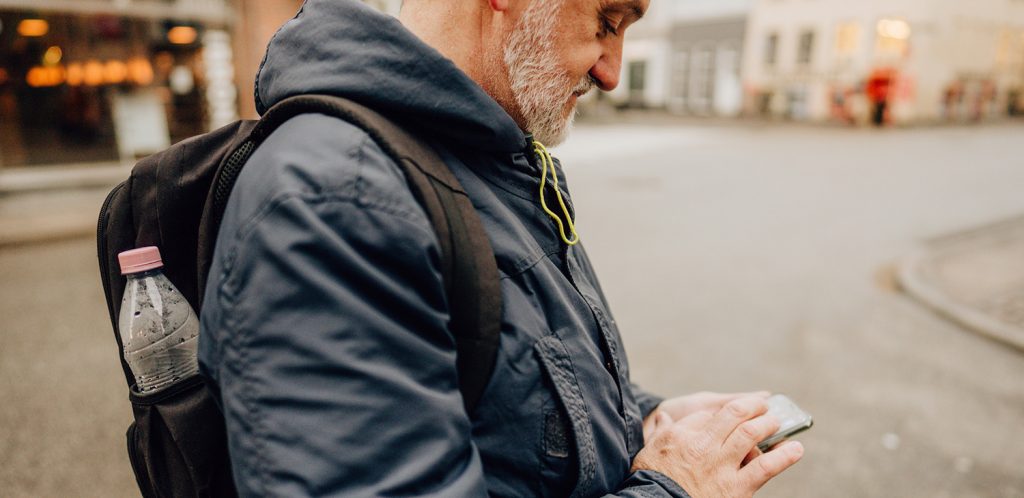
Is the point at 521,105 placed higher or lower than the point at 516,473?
higher

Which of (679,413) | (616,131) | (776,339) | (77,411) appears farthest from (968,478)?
(616,131)

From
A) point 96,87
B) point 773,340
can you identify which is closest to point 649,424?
point 773,340

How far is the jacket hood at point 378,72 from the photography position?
0.99 metres

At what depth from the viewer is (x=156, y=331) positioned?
1154mm

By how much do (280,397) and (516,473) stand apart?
0.45 m

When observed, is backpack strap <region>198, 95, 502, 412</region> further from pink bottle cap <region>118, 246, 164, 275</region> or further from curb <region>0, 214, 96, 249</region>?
curb <region>0, 214, 96, 249</region>

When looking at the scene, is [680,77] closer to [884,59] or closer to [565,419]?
[884,59]

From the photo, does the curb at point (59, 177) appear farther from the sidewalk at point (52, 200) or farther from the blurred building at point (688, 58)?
the blurred building at point (688, 58)

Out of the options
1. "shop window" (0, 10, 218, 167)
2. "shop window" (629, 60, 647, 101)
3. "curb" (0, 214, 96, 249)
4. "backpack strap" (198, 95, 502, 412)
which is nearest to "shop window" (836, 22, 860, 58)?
"shop window" (629, 60, 647, 101)

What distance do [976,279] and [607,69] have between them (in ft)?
21.3

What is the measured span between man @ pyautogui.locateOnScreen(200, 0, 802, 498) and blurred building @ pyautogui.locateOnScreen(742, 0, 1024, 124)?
28.1 metres

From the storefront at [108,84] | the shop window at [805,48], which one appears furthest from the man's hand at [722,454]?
the shop window at [805,48]

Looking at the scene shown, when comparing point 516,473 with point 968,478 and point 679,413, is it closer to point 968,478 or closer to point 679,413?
point 679,413

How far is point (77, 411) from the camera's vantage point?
3.60 m
